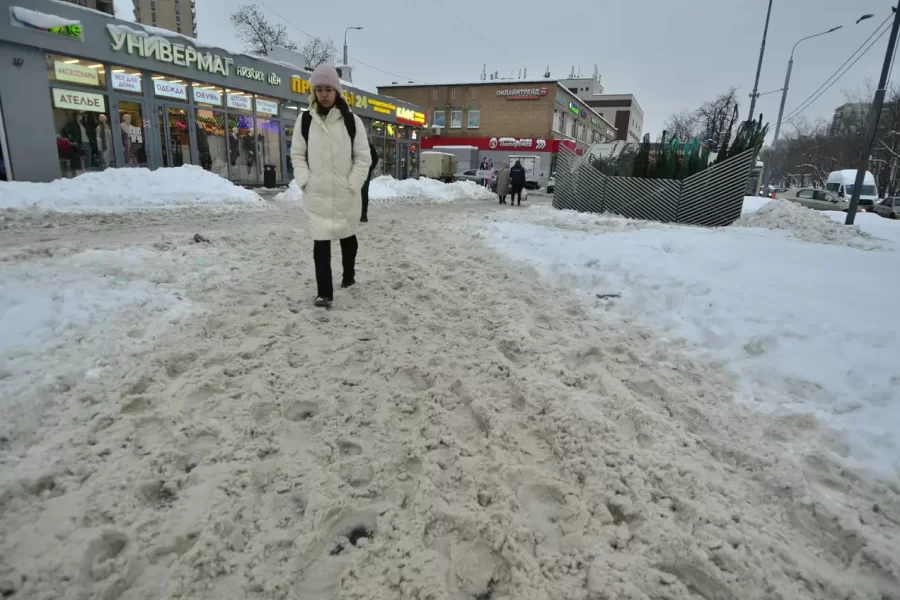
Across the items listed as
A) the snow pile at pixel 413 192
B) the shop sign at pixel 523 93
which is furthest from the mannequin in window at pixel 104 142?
the shop sign at pixel 523 93

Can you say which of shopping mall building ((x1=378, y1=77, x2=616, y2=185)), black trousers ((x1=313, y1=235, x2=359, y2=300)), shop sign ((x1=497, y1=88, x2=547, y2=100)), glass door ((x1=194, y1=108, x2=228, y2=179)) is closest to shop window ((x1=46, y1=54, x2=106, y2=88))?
glass door ((x1=194, y1=108, x2=228, y2=179))

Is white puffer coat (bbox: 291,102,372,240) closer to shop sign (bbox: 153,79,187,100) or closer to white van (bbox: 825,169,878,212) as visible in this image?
shop sign (bbox: 153,79,187,100)

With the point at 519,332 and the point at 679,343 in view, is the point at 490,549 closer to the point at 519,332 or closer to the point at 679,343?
the point at 519,332

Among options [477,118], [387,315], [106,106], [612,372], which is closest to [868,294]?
[612,372]

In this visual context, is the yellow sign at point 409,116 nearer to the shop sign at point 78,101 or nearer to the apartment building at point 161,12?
the shop sign at point 78,101

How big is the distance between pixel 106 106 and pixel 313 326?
15132 millimetres

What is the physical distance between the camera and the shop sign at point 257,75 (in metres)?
18.5

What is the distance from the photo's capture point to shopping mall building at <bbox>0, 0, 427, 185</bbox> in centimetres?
1251

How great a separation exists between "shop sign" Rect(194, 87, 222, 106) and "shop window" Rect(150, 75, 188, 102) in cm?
45

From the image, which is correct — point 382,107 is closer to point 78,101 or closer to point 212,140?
point 212,140

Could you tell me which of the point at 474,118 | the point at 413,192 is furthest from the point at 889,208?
the point at 474,118

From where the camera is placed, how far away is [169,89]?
16.1 metres

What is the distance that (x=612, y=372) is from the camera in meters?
3.33

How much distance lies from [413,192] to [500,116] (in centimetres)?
2656
